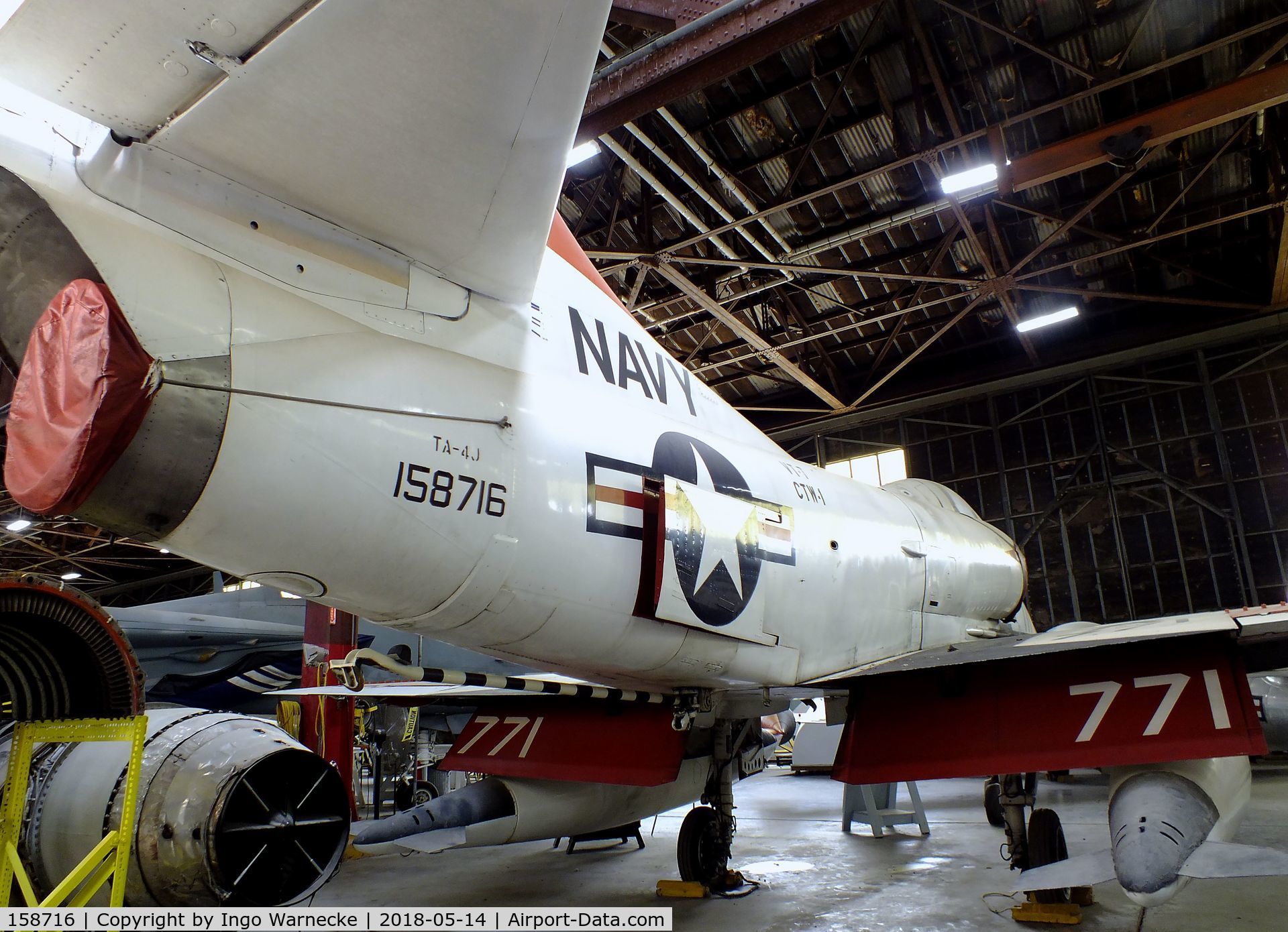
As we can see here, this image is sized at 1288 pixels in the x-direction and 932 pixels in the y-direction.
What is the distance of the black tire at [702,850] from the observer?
549 cm

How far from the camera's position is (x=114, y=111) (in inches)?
92.0

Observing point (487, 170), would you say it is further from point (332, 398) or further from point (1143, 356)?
point (1143, 356)

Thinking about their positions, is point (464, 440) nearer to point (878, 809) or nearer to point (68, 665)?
point (68, 665)

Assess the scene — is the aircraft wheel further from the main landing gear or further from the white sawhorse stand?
the main landing gear

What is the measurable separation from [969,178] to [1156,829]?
8.97 m

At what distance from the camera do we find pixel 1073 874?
348cm

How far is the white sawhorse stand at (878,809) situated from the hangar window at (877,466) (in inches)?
464

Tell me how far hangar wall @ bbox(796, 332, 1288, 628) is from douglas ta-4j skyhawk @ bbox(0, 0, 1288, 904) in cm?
1318

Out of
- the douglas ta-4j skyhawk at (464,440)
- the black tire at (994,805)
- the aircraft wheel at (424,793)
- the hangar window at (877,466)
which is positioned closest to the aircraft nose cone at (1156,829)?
the douglas ta-4j skyhawk at (464,440)

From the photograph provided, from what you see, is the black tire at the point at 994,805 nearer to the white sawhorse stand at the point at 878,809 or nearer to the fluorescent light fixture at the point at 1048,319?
the white sawhorse stand at the point at 878,809

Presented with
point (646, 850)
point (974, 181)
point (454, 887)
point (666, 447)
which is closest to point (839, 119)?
Result: point (974, 181)

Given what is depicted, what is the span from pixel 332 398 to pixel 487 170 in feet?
3.17

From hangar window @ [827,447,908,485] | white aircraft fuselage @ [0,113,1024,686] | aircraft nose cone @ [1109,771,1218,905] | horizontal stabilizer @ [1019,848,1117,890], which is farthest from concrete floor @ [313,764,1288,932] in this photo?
hangar window @ [827,447,908,485]

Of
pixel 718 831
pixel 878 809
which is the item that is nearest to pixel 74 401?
pixel 718 831
